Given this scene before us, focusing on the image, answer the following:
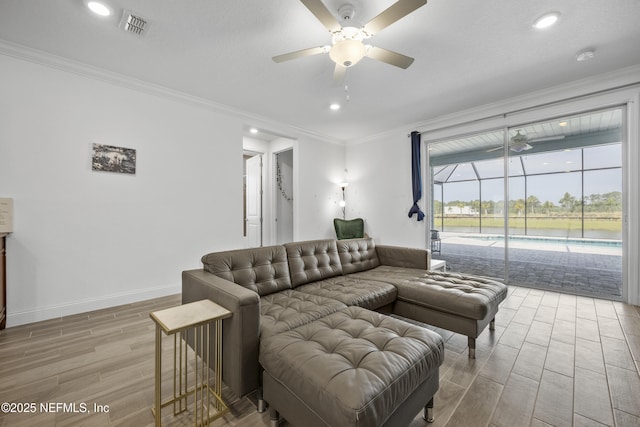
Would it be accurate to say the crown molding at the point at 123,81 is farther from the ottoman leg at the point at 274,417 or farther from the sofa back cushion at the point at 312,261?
the ottoman leg at the point at 274,417

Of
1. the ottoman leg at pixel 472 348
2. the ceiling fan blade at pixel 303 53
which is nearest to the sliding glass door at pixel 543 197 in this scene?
the ottoman leg at pixel 472 348

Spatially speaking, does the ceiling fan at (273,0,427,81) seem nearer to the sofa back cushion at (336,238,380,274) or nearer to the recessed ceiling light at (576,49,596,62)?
the sofa back cushion at (336,238,380,274)

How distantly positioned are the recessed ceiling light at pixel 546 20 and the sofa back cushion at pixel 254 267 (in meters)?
3.02

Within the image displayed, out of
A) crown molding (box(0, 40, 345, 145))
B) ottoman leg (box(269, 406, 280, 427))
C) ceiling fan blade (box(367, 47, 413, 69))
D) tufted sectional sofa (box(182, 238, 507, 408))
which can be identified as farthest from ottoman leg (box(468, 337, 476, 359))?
crown molding (box(0, 40, 345, 145))

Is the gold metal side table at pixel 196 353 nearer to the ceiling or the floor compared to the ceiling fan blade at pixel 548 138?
nearer to the floor

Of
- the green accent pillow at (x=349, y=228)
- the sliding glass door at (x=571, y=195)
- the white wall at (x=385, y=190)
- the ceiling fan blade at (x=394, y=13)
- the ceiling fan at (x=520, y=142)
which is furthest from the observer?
the green accent pillow at (x=349, y=228)

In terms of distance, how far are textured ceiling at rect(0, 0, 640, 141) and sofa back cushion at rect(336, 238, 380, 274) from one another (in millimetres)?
2075

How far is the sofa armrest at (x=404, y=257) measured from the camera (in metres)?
3.01

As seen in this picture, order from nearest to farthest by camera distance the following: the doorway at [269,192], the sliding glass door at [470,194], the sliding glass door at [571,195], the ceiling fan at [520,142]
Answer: the sliding glass door at [571,195]
the ceiling fan at [520,142]
the sliding glass door at [470,194]
the doorway at [269,192]

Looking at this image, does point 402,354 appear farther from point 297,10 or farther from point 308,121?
point 308,121

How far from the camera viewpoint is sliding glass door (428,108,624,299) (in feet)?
11.2

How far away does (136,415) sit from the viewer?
1401 millimetres

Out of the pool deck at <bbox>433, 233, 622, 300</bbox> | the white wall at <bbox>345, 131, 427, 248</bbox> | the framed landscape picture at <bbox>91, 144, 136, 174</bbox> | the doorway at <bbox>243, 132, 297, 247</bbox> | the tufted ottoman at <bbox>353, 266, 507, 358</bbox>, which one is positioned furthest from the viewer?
the doorway at <bbox>243, 132, 297, 247</bbox>

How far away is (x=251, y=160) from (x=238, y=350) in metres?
5.61
